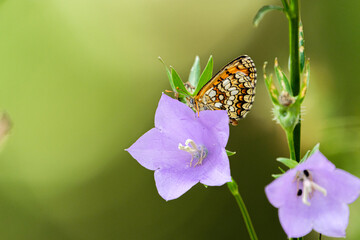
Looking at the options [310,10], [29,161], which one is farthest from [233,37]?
[29,161]

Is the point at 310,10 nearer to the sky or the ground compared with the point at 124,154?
nearer to the sky

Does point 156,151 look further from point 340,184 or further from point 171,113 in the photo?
point 340,184

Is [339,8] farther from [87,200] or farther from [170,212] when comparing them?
[87,200]

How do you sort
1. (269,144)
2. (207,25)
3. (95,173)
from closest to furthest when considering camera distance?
(269,144) < (207,25) < (95,173)

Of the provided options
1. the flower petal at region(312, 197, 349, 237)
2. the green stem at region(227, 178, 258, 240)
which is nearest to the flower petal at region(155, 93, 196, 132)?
the green stem at region(227, 178, 258, 240)

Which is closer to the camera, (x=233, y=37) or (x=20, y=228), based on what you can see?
(x=233, y=37)

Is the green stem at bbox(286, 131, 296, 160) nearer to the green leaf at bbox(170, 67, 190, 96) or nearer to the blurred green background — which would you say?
the green leaf at bbox(170, 67, 190, 96)
